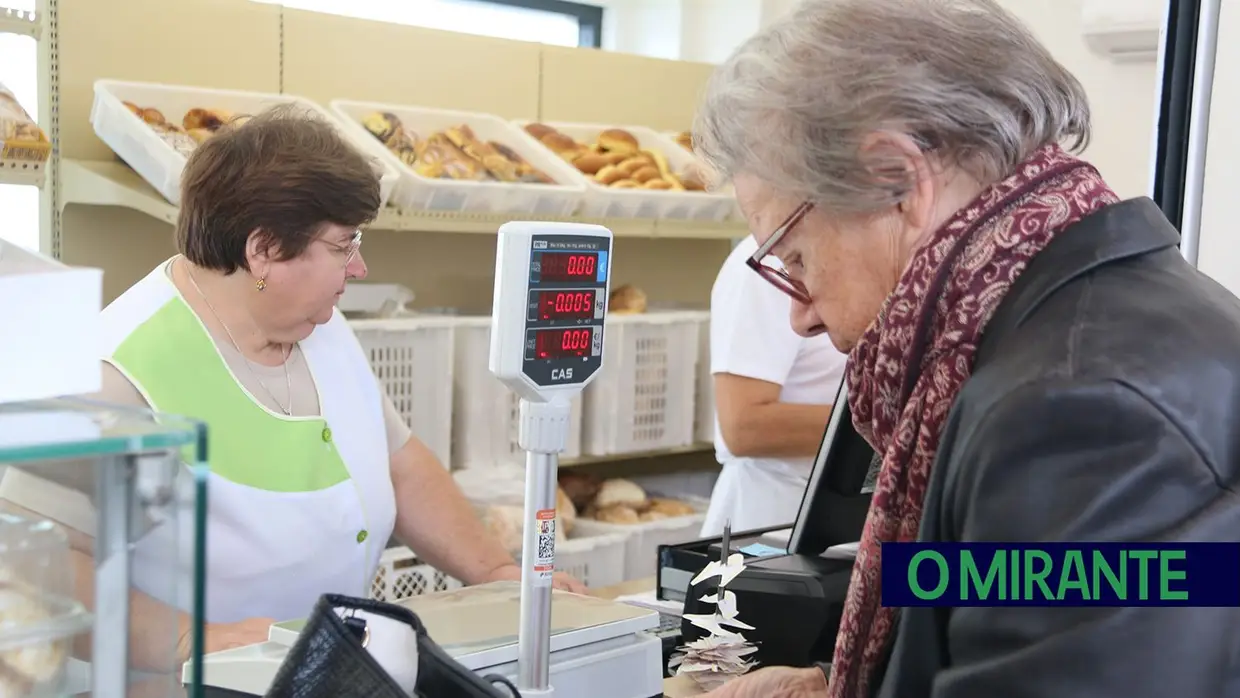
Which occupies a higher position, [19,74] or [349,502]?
[19,74]

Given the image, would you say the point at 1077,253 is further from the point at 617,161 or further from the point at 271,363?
the point at 617,161

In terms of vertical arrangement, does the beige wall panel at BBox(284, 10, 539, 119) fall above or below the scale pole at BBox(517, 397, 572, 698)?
above

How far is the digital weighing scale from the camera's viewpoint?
3.40 feet

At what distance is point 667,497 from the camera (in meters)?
3.57

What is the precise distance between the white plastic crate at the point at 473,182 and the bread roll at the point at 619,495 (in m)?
0.79

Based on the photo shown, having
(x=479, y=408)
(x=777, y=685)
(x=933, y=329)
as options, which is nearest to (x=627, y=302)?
(x=479, y=408)

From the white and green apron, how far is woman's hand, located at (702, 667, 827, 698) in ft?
2.35

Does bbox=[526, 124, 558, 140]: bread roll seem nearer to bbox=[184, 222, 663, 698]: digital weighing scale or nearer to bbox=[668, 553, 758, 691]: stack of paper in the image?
bbox=[668, 553, 758, 691]: stack of paper

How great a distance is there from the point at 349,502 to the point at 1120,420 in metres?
1.26

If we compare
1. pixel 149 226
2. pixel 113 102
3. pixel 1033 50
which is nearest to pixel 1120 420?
pixel 1033 50

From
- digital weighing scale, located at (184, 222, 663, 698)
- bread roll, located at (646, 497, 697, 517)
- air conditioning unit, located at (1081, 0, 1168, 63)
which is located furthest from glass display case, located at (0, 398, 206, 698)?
air conditioning unit, located at (1081, 0, 1168, 63)

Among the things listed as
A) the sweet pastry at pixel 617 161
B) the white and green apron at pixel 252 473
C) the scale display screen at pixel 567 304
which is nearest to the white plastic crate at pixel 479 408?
the sweet pastry at pixel 617 161

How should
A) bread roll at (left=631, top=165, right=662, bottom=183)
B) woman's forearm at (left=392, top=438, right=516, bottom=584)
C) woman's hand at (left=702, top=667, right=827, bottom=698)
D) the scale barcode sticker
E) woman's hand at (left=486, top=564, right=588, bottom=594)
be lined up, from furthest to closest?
bread roll at (left=631, top=165, right=662, bottom=183) < woman's forearm at (left=392, top=438, right=516, bottom=584) < woman's hand at (left=486, top=564, right=588, bottom=594) < woman's hand at (left=702, top=667, right=827, bottom=698) < the scale barcode sticker

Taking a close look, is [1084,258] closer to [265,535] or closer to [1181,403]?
[1181,403]
